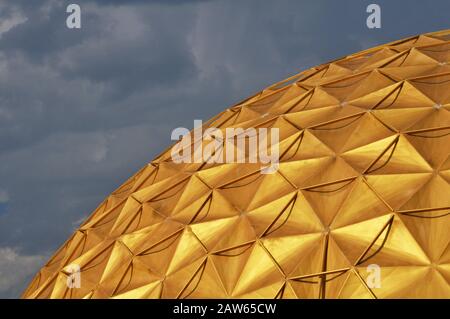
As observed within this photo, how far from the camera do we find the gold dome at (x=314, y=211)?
21641mm

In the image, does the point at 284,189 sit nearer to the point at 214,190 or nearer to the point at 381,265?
the point at 214,190

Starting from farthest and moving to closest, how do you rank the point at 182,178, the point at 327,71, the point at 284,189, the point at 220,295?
the point at 327,71
the point at 182,178
the point at 284,189
the point at 220,295

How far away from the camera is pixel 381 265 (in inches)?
835

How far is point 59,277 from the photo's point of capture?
1217 inches

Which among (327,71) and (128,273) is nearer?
(128,273)

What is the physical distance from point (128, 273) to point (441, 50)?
14.9m

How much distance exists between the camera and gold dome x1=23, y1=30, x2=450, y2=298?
852 inches

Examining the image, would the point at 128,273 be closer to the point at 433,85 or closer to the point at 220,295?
the point at 220,295

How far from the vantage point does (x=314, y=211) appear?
77.4 feet

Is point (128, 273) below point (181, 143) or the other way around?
below
